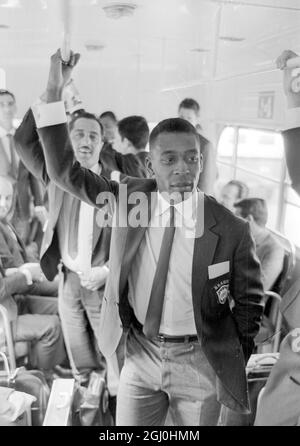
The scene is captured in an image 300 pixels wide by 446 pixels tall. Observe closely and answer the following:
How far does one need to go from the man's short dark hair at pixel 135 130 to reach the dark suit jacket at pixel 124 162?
0.03 meters

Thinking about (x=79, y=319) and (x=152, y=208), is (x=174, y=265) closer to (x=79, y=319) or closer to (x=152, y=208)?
(x=152, y=208)

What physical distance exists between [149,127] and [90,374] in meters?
0.86

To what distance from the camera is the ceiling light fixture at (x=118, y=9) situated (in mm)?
1369

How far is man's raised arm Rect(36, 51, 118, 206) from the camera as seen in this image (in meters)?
1.30

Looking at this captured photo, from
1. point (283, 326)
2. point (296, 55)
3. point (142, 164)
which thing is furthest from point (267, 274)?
point (296, 55)

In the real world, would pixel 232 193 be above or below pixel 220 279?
above

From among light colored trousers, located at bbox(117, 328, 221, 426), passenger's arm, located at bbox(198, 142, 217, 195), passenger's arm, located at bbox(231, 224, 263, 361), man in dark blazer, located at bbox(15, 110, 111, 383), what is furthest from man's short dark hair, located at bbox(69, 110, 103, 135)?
light colored trousers, located at bbox(117, 328, 221, 426)

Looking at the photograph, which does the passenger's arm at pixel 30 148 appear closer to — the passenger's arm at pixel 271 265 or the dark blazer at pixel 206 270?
the dark blazer at pixel 206 270

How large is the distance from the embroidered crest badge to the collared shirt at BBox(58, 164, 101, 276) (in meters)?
0.42

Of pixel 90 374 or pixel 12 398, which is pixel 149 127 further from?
pixel 12 398

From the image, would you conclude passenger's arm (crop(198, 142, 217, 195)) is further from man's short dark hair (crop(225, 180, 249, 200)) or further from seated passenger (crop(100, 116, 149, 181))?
seated passenger (crop(100, 116, 149, 181))

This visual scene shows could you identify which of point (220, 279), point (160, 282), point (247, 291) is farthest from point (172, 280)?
point (247, 291)

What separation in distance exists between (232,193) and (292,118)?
29 cm

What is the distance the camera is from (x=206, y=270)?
1.40 metres
